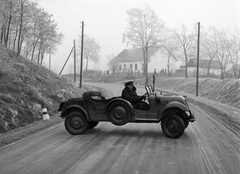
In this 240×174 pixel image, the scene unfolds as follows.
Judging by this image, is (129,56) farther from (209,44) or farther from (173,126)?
(173,126)

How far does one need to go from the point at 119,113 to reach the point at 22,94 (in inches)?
289

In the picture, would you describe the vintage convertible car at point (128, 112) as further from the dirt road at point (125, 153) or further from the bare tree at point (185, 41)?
the bare tree at point (185, 41)

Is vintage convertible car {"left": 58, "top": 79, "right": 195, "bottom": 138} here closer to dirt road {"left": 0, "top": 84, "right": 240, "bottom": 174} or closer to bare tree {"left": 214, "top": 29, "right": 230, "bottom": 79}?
dirt road {"left": 0, "top": 84, "right": 240, "bottom": 174}

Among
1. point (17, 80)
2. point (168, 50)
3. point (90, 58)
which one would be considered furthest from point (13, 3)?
point (90, 58)

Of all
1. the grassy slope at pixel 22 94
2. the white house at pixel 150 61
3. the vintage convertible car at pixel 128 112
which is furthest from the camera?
the white house at pixel 150 61

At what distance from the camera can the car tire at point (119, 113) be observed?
7.55 meters

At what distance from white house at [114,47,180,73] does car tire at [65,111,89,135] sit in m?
44.1

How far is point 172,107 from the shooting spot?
24.5 ft

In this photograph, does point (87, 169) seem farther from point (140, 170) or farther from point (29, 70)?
point (29, 70)

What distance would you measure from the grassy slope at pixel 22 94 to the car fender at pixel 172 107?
6.42 meters

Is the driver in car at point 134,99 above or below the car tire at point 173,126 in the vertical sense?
above

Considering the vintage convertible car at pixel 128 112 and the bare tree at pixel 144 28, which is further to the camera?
the bare tree at pixel 144 28

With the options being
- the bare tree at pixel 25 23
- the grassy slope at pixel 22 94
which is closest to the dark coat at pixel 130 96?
the grassy slope at pixel 22 94

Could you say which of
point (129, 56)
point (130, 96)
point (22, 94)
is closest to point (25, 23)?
point (22, 94)
